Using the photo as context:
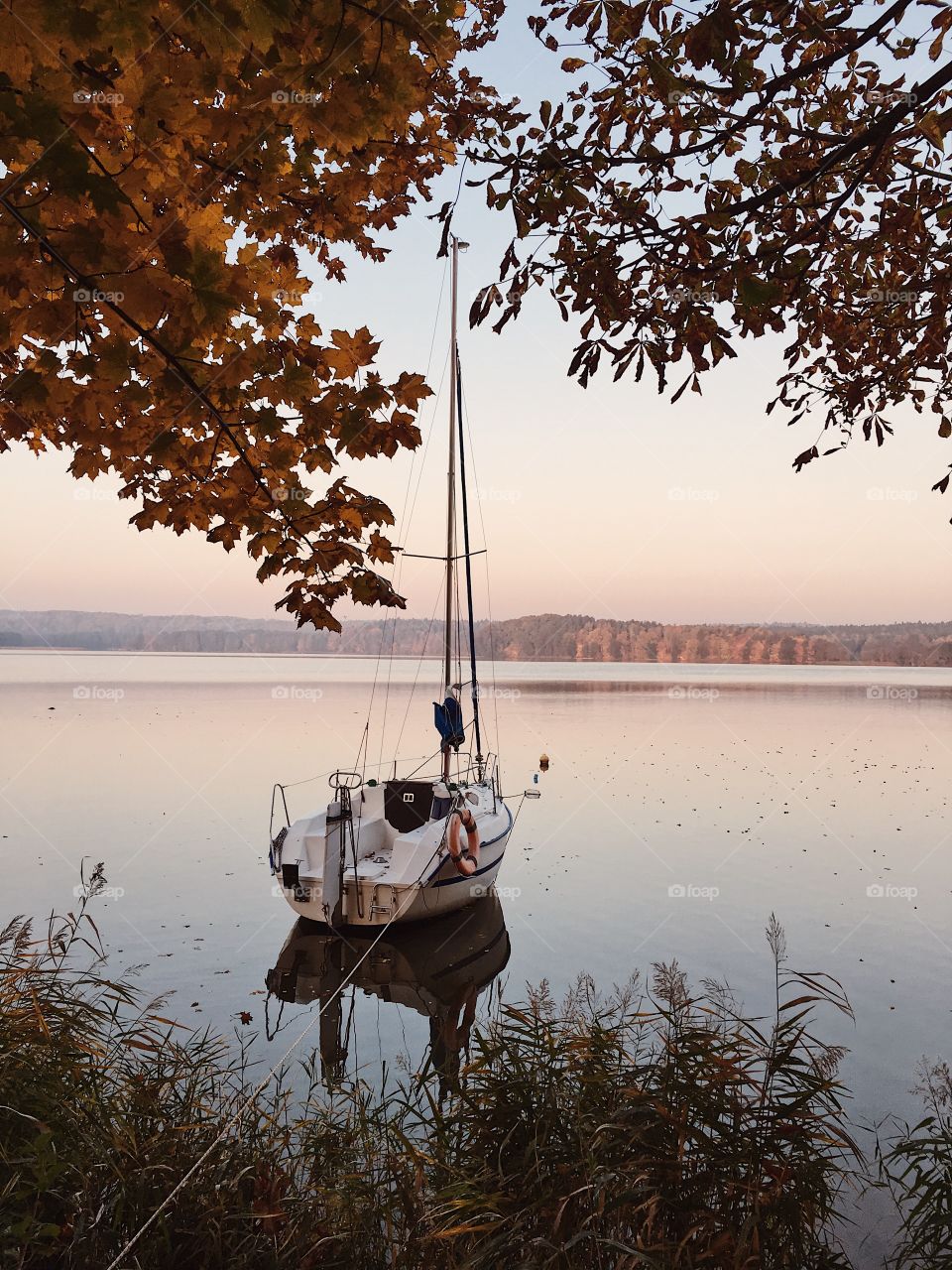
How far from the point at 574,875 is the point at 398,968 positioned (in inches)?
283

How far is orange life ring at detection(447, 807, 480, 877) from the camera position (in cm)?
1274

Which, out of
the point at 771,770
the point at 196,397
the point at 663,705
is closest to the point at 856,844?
the point at 771,770

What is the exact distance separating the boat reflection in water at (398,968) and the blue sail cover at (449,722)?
3.24m

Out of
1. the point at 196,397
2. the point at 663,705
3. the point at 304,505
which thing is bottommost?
the point at 663,705

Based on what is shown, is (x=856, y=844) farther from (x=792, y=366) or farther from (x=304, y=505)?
(x=304, y=505)

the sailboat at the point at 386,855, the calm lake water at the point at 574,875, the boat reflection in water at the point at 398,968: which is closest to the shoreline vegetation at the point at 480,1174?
the calm lake water at the point at 574,875

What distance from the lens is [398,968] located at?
1221 centimetres

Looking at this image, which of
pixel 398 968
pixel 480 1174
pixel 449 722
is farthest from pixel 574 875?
pixel 480 1174

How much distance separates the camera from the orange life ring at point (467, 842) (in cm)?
1274

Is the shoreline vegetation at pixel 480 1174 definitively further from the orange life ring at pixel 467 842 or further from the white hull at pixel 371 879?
the orange life ring at pixel 467 842

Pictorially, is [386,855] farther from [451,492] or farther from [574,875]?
[451,492]

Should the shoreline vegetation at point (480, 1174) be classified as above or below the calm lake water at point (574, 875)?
above

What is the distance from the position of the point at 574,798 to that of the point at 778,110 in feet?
85.5

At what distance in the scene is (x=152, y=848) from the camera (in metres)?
20.1
